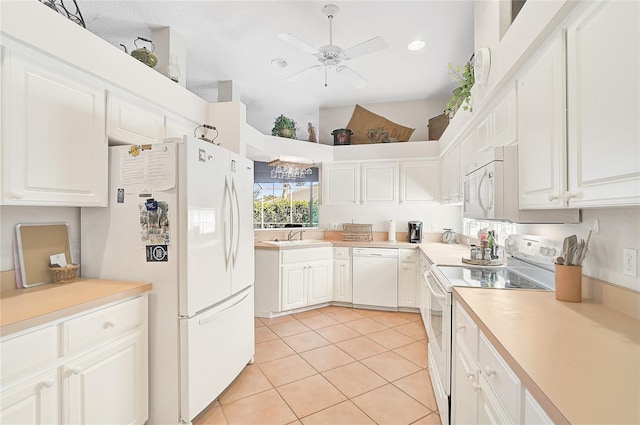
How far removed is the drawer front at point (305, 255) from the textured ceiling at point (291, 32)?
2.13 meters

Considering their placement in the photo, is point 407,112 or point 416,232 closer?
point 416,232

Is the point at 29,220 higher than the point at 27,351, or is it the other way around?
the point at 29,220

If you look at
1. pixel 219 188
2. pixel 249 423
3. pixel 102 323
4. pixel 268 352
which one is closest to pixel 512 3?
pixel 219 188

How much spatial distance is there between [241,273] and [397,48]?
8.56 feet

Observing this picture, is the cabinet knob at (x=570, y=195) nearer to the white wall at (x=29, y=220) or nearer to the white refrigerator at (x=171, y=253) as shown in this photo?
the white refrigerator at (x=171, y=253)

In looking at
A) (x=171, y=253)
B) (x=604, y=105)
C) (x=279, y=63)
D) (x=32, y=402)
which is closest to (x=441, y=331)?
(x=604, y=105)

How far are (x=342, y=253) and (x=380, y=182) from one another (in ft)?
3.77

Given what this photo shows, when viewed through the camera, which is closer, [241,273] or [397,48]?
[241,273]

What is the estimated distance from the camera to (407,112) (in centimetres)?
442

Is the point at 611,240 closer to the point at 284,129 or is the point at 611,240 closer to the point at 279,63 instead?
the point at 279,63

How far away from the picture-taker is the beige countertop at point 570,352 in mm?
644

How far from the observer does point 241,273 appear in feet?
7.66

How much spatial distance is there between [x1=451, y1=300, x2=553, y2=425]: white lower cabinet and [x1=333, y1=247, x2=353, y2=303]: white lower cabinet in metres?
2.33

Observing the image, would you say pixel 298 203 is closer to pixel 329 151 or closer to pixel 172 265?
pixel 329 151
